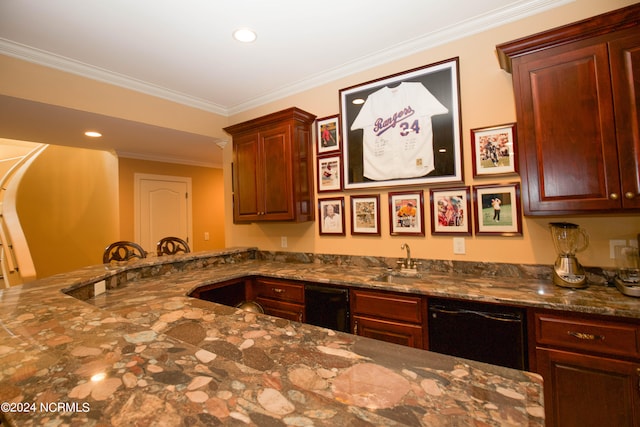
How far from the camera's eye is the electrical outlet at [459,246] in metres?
2.31

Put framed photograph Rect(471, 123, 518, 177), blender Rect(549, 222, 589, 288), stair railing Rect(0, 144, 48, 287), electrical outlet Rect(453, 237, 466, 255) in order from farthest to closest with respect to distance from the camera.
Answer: stair railing Rect(0, 144, 48, 287)
electrical outlet Rect(453, 237, 466, 255)
framed photograph Rect(471, 123, 518, 177)
blender Rect(549, 222, 589, 288)

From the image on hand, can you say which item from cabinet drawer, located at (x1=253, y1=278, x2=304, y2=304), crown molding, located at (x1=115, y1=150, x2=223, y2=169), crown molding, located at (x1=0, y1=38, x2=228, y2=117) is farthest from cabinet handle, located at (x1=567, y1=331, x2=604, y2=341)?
crown molding, located at (x1=115, y1=150, x2=223, y2=169)

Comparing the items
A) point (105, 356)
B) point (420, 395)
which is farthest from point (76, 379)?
point (420, 395)

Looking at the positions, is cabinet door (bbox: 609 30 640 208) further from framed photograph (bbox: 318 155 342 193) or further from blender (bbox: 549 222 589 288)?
framed photograph (bbox: 318 155 342 193)

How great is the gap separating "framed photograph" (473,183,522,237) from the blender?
0.22m

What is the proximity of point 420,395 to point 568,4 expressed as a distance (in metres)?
2.56

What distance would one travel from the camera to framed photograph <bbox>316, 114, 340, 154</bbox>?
2.92 meters

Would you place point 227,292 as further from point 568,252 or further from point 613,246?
point 613,246

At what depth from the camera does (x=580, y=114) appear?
5.42 ft

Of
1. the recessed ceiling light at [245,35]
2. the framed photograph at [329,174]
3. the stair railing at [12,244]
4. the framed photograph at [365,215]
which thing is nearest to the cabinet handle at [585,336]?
the framed photograph at [365,215]

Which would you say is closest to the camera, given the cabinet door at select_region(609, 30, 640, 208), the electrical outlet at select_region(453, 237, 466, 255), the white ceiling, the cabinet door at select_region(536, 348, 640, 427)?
the cabinet door at select_region(536, 348, 640, 427)

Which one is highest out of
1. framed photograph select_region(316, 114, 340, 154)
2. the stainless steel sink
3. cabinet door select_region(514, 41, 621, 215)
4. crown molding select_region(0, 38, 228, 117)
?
crown molding select_region(0, 38, 228, 117)

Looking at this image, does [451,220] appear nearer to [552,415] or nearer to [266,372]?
[552,415]

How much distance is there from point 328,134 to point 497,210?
5.31ft
